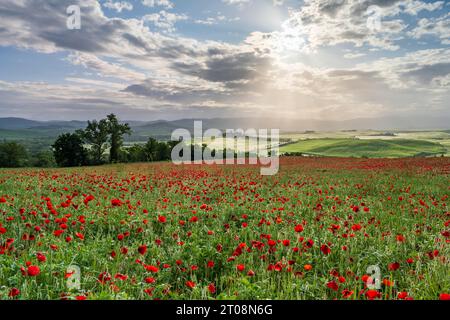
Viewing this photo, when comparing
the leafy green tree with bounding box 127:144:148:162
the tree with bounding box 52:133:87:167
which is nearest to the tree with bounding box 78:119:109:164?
the tree with bounding box 52:133:87:167

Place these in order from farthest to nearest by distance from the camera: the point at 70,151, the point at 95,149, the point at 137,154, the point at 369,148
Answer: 1. the point at 369,148
2. the point at 137,154
3. the point at 95,149
4. the point at 70,151

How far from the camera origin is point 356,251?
452 centimetres

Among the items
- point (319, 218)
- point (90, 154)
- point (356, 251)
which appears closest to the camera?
point (356, 251)

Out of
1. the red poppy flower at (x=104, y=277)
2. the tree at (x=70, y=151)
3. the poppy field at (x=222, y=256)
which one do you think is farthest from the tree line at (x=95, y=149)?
the red poppy flower at (x=104, y=277)

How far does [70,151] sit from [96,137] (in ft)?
17.8

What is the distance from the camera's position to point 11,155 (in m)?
58.4

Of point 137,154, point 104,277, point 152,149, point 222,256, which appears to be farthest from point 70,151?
point 104,277

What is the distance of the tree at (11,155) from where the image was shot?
A: 58.1 m

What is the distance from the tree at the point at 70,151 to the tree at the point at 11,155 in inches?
505

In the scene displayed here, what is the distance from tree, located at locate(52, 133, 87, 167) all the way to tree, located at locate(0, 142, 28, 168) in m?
12.8

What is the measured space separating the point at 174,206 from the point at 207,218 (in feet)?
3.69

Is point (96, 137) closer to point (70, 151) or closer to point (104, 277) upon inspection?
point (70, 151)

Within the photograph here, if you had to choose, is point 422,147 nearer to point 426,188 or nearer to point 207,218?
point 426,188
